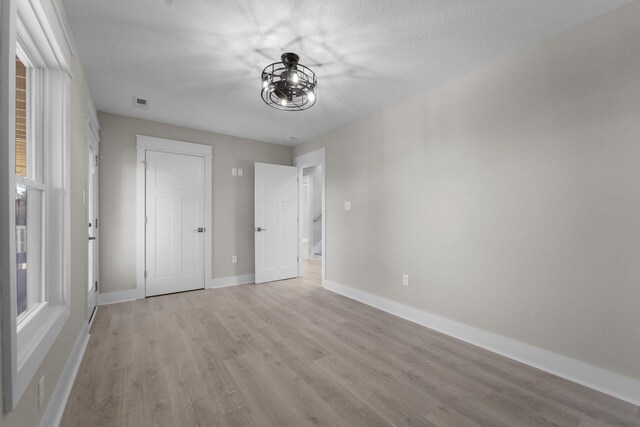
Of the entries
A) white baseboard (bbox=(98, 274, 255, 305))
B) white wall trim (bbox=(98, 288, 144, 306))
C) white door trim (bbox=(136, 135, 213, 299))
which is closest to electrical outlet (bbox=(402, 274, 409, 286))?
white baseboard (bbox=(98, 274, 255, 305))

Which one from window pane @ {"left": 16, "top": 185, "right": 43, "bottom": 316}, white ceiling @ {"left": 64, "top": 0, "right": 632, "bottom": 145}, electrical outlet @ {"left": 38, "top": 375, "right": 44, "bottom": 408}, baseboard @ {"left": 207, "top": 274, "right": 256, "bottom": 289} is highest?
white ceiling @ {"left": 64, "top": 0, "right": 632, "bottom": 145}

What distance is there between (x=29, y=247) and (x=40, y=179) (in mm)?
409

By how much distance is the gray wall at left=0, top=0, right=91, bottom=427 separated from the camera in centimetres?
129

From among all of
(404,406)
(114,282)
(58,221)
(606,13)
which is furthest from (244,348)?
(606,13)

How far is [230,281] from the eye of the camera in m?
4.57

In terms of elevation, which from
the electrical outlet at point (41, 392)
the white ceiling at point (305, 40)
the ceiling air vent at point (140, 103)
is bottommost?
the electrical outlet at point (41, 392)

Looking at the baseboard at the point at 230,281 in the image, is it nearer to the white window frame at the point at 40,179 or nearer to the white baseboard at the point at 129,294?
the white baseboard at the point at 129,294

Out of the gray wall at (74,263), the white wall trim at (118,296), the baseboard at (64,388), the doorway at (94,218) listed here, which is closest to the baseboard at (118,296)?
the white wall trim at (118,296)

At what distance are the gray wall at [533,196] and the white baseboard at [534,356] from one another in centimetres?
6

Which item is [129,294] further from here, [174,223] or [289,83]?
[289,83]

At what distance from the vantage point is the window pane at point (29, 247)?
4.87 ft

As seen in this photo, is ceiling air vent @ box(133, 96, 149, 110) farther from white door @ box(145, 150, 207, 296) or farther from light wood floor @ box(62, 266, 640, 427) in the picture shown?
light wood floor @ box(62, 266, 640, 427)

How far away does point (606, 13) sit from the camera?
187 centimetres

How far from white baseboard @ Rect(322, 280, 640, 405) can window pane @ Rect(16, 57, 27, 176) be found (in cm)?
339
